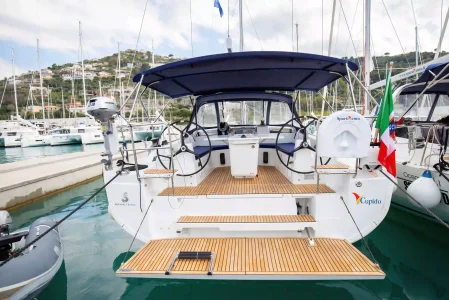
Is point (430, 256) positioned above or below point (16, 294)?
below

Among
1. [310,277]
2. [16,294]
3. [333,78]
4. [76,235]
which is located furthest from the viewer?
[76,235]

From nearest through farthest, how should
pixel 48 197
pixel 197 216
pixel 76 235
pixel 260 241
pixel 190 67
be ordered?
1. pixel 260 241
2. pixel 197 216
3. pixel 190 67
4. pixel 76 235
5. pixel 48 197

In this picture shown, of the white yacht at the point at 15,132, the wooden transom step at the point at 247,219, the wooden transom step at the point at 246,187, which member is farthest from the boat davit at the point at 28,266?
the white yacht at the point at 15,132

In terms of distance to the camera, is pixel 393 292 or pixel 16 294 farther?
pixel 393 292

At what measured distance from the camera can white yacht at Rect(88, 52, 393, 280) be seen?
8.23 ft

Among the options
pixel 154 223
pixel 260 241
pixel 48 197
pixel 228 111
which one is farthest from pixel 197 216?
pixel 48 197

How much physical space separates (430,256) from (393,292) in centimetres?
127

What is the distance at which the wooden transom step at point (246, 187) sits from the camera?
10.9 feet

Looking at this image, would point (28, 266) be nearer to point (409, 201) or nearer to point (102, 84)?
point (409, 201)

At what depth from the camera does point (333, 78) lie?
15.5 feet

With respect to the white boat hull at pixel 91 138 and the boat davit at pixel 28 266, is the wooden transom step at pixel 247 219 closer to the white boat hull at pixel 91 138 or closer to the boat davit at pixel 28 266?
the boat davit at pixel 28 266

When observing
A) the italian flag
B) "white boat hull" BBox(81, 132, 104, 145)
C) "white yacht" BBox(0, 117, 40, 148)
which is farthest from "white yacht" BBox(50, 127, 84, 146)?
the italian flag

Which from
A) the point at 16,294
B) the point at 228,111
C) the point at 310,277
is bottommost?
the point at 16,294

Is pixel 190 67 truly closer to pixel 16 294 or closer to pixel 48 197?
pixel 16 294
